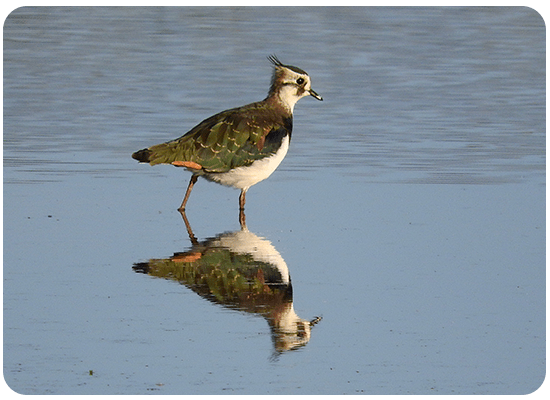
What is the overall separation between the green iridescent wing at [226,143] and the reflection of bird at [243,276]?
1.31 meters

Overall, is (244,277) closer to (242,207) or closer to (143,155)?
(242,207)

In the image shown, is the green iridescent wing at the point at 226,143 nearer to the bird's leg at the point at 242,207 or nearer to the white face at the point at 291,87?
the bird's leg at the point at 242,207

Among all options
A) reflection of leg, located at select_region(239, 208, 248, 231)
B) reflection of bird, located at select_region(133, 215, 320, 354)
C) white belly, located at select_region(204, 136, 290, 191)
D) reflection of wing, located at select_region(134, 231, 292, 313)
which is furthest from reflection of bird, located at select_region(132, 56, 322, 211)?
reflection of wing, located at select_region(134, 231, 292, 313)

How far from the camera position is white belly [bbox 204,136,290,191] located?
41.2 ft

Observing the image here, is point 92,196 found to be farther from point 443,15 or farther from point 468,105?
point 443,15

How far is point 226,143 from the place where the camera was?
40.8 feet

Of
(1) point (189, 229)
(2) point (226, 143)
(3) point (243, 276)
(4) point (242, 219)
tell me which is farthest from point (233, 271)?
(2) point (226, 143)

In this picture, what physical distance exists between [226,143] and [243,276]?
3018 millimetres

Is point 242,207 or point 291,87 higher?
point 291,87

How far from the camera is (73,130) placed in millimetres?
17234

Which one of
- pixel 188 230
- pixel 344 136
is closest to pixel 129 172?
pixel 188 230

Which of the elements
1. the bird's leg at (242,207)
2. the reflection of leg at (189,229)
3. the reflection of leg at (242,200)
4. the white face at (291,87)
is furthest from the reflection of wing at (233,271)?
the white face at (291,87)

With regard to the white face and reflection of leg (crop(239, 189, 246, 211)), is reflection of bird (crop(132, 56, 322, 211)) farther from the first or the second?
the white face

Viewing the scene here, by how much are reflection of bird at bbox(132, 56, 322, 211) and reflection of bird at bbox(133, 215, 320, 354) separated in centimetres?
132
